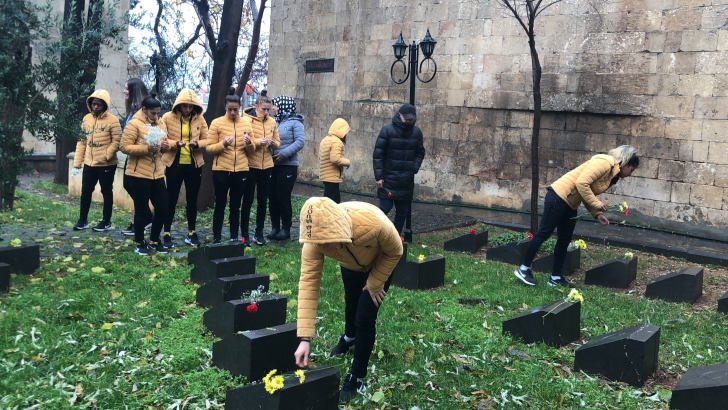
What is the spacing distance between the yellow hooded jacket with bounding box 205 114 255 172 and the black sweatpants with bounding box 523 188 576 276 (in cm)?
382

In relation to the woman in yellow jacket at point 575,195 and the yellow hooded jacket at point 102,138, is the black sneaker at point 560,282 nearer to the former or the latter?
the woman in yellow jacket at point 575,195

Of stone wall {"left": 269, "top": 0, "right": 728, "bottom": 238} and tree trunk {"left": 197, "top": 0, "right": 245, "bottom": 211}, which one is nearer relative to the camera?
stone wall {"left": 269, "top": 0, "right": 728, "bottom": 238}

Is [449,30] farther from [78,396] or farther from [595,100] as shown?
[78,396]

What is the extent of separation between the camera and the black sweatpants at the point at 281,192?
916 centimetres

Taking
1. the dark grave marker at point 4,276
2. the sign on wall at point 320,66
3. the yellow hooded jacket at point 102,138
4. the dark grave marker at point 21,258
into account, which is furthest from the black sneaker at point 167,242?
the sign on wall at point 320,66

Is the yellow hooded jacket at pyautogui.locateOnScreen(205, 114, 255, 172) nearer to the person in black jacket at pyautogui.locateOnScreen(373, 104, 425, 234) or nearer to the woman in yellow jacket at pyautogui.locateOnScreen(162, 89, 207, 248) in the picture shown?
the woman in yellow jacket at pyautogui.locateOnScreen(162, 89, 207, 248)

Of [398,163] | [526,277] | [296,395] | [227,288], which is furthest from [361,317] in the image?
[398,163]

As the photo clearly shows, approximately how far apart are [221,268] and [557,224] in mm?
3795

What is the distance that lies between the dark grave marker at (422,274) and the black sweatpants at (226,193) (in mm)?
2585

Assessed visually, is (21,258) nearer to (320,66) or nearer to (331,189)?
(331,189)

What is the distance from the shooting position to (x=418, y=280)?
697 cm

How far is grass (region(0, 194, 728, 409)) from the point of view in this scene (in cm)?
418

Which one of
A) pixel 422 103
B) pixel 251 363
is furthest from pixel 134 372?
pixel 422 103

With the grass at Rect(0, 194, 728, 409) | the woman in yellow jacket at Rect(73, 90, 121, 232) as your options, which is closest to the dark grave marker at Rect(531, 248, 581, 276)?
the grass at Rect(0, 194, 728, 409)
